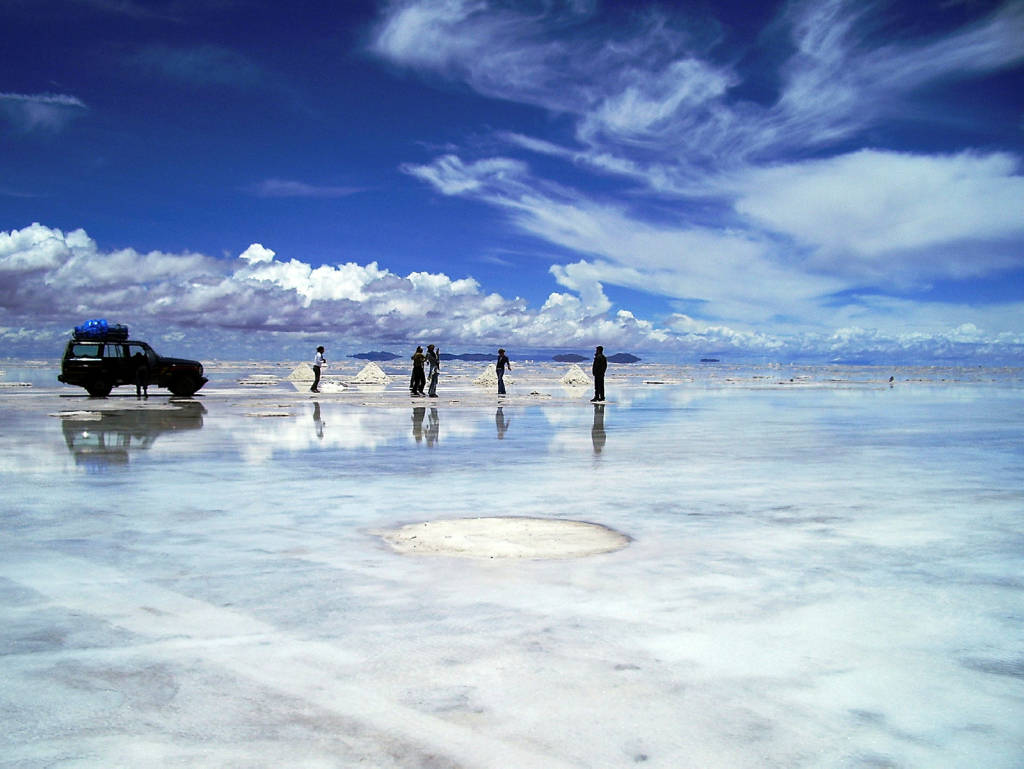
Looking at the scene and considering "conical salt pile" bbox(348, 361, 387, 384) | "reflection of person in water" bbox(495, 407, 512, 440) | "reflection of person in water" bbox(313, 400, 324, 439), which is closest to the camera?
"reflection of person in water" bbox(313, 400, 324, 439)

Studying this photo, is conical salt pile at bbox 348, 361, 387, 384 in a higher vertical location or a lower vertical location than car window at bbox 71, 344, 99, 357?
A: lower

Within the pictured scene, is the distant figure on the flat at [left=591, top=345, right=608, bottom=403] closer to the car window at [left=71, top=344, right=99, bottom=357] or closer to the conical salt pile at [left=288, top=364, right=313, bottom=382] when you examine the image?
the car window at [left=71, top=344, right=99, bottom=357]

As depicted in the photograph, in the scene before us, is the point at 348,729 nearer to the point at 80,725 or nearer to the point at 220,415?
the point at 80,725

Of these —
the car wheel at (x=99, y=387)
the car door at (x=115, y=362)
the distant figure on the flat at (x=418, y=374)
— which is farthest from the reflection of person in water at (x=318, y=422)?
the car wheel at (x=99, y=387)

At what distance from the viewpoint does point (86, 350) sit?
2847 centimetres

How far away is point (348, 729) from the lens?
3373 mm

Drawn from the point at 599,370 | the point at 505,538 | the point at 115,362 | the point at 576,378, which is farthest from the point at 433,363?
the point at 505,538

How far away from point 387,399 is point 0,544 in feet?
78.8

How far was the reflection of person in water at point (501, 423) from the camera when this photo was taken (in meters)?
16.9

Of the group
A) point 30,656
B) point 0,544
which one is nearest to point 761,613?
point 30,656

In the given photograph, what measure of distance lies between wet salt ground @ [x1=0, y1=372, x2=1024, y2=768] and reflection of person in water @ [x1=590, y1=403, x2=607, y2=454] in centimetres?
314

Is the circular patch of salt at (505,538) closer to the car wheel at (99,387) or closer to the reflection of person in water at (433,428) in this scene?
the reflection of person in water at (433,428)

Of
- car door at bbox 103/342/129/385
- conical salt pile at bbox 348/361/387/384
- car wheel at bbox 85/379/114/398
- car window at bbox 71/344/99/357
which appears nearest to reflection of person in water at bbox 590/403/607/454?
car door at bbox 103/342/129/385

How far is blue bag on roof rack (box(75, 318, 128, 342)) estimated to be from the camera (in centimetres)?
2833
